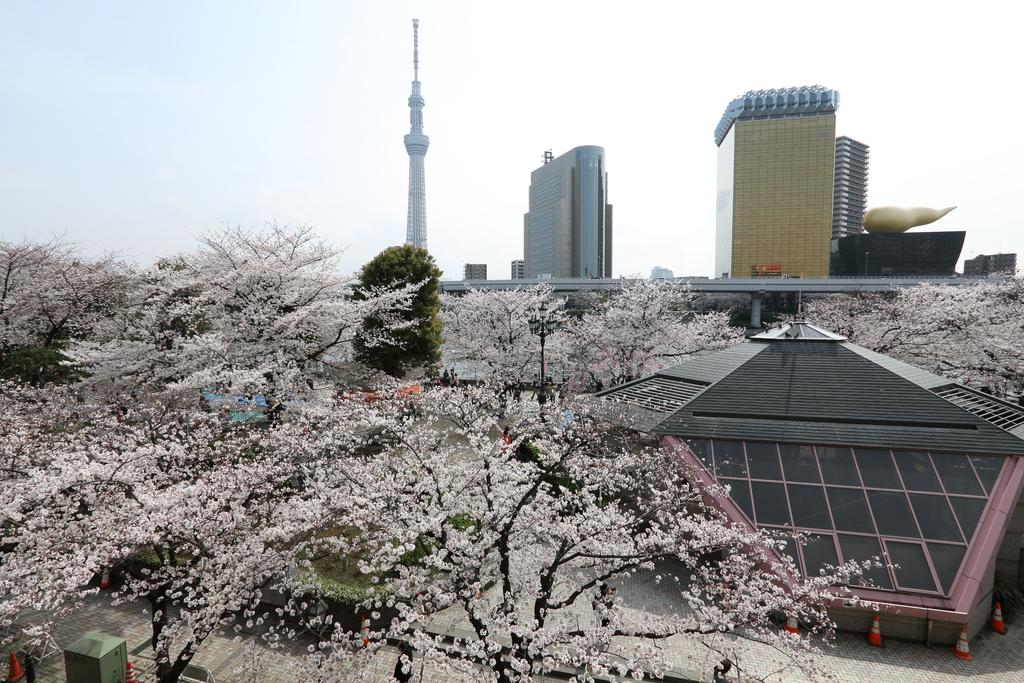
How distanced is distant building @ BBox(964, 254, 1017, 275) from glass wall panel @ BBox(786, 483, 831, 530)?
115 metres

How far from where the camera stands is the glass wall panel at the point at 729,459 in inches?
492

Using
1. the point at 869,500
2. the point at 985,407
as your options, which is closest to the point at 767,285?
the point at 985,407

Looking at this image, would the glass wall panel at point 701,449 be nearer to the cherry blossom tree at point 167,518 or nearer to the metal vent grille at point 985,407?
the metal vent grille at point 985,407

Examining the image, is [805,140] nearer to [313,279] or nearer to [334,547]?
[313,279]

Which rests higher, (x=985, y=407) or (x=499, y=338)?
(x=499, y=338)

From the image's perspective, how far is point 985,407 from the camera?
14008mm

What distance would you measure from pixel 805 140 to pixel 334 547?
119m

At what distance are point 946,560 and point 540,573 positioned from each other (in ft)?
27.9

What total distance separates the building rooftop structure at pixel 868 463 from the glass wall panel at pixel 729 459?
0.11 ft

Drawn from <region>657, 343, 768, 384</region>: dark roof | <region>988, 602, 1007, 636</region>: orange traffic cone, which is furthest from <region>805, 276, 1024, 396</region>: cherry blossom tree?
<region>988, 602, 1007, 636</region>: orange traffic cone

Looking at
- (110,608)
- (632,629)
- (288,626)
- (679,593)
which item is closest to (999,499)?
(679,593)

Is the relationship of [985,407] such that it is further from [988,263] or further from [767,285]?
[988,263]

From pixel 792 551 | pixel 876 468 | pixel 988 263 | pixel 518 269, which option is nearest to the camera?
pixel 792 551

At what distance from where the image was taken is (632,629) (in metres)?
7.74
